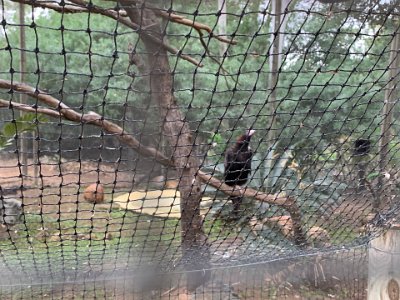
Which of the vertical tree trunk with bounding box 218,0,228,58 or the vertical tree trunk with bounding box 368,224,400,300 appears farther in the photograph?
the vertical tree trunk with bounding box 368,224,400,300

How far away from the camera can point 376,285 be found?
1283mm

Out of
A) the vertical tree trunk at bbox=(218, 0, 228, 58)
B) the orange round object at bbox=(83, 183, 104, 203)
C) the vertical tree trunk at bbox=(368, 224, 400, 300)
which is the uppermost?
the vertical tree trunk at bbox=(218, 0, 228, 58)

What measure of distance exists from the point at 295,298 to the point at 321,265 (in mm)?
214

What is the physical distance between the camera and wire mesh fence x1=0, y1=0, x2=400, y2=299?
0.95 m

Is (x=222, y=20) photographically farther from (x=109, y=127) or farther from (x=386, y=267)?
(x=386, y=267)

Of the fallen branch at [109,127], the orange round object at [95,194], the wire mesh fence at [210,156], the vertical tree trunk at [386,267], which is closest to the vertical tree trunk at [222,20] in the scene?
the wire mesh fence at [210,156]

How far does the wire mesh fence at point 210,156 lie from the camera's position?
0.95 m

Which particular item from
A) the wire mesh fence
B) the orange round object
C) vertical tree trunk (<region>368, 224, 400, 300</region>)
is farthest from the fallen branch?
vertical tree trunk (<region>368, 224, 400, 300</region>)

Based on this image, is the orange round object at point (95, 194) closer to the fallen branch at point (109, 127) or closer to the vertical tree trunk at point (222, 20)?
the fallen branch at point (109, 127)

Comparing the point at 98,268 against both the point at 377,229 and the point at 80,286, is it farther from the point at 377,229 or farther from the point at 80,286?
the point at 377,229

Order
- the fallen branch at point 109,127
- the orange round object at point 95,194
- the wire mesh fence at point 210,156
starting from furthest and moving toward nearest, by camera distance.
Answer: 1. the orange round object at point 95,194
2. the fallen branch at point 109,127
3. the wire mesh fence at point 210,156

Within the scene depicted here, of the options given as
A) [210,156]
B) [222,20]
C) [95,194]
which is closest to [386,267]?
[210,156]

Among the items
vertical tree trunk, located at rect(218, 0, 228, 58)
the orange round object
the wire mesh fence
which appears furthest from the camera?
the orange round object

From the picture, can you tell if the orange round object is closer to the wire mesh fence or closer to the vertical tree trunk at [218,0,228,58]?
the wire mesh fence
